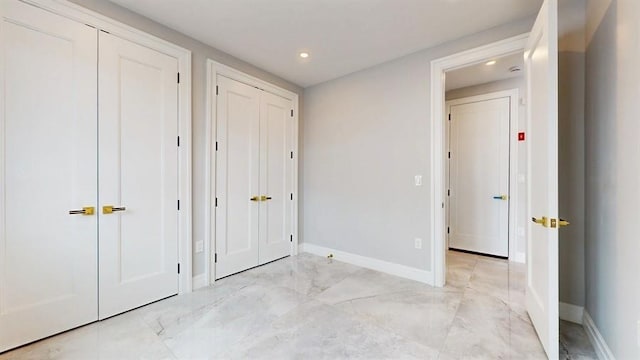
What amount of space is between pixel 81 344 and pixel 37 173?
1.18 m

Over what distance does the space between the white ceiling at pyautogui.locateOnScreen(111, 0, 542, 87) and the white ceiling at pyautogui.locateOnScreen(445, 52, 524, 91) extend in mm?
825

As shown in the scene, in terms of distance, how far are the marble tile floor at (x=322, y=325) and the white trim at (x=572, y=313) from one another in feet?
0.45

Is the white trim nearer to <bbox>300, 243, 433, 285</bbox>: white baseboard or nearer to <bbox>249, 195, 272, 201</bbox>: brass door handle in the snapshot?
<bbox>300, 243, 433, 285</bbox>: white baseboard

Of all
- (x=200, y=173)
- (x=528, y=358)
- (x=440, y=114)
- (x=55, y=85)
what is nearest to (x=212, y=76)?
(x=200, y=173)

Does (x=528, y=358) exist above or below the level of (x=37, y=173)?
below

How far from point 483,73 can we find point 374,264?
9.10 ft

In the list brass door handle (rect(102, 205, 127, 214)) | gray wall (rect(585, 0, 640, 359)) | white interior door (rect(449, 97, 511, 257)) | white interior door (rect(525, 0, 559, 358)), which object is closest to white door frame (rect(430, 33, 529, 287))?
white interior door (rect(525, 0, 559, 358))

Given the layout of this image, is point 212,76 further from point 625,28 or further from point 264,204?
point 625,28

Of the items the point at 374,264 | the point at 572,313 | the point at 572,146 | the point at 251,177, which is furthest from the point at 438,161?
the point at 251,177

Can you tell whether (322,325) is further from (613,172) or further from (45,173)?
(45,173)

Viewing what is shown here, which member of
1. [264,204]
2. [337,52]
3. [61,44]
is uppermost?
[337,52]

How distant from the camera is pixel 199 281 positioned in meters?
2.72

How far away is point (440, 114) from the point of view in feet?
8.92

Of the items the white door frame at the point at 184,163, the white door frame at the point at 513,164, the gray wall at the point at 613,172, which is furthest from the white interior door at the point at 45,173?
the white door frame at the point at 513,164
